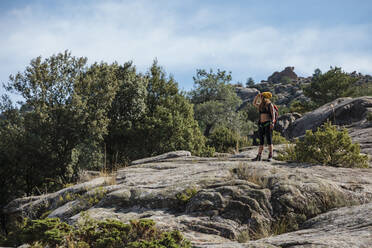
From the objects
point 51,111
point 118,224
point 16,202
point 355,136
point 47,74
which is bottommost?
point 16,202

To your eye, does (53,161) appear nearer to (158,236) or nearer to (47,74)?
(47,74)

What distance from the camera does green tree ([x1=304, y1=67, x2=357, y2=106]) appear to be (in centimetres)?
4234

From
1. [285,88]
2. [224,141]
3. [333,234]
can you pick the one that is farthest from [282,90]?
[333,234]

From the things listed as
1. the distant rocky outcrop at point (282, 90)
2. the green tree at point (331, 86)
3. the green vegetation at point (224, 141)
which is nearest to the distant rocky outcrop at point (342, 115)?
the green vegetation at point (224, 141)

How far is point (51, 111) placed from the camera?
23.6m

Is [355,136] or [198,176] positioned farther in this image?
[355,136]

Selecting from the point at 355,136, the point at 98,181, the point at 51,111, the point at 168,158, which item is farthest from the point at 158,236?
the point at 51,111

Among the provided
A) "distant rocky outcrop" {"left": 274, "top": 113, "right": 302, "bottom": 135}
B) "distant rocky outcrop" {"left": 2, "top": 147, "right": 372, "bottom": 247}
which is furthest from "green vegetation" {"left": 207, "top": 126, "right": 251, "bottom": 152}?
"distant rocky outcrop" {"left": 2, "top": 147, "right": 372, "bottom": 247}

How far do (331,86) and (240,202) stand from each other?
42544 millimetres

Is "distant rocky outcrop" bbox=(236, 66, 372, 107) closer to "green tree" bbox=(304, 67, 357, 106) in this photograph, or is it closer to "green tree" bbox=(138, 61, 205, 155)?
"green tree" bbox=(304, 67, 357, 106)

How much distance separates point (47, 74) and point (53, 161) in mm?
7189

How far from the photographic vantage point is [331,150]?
9.44 m

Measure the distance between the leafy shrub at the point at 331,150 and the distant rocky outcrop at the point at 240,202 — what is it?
3.41 feet

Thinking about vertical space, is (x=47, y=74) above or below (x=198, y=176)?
above
